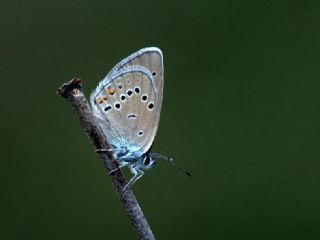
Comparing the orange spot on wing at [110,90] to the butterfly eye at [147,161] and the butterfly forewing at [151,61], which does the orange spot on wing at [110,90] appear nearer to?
the butterfly forewing at [151,61]

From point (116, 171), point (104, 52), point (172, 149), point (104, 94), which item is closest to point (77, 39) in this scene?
point (104, 52)

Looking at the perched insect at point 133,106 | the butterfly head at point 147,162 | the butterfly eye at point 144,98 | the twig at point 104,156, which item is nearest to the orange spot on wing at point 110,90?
the perched insect at point 133,106

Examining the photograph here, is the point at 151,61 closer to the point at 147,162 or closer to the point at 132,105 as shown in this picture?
the point at 132,105

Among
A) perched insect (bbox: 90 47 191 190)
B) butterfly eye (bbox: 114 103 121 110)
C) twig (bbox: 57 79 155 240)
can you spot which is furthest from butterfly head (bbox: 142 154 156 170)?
twig (bbox: 57 79 155 240)

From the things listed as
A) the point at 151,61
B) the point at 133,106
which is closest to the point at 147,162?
the point at 133,106

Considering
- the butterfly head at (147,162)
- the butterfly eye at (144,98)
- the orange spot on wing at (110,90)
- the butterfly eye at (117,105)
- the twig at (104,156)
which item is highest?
the orange spot on wing at (110,90)

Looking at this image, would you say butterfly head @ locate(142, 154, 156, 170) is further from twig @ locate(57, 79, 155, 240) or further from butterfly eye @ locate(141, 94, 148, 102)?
twig @ locate(57, 79, 155, 240)

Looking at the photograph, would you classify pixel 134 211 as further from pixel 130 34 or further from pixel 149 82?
pixel 130 34
